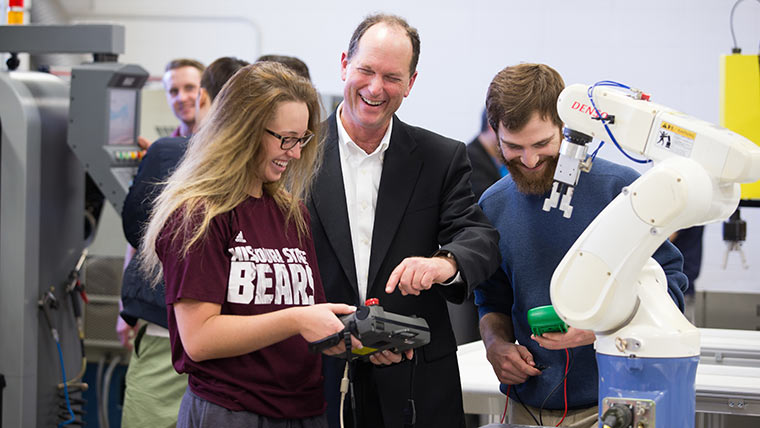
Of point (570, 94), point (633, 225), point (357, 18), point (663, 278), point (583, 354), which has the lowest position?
point (583, 354)

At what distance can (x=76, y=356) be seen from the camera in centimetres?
319

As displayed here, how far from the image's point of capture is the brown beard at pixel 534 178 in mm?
1822

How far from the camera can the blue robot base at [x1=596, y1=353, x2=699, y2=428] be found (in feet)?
4.28

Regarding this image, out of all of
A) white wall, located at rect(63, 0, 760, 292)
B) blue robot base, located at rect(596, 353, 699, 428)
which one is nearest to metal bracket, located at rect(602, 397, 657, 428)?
blue robot base, located at rect(596, 353, 699, 428)

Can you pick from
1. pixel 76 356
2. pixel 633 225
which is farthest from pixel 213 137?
pixel 76 356

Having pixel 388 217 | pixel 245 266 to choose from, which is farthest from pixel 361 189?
pixel 245 266

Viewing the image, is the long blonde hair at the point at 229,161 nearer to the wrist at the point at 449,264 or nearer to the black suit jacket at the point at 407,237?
the black suit jacket at the point at 407,237

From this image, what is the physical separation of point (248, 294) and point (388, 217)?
0.45 metres

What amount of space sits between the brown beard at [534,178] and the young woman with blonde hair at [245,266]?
504 millimetres

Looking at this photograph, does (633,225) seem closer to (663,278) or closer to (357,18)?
(663,278)

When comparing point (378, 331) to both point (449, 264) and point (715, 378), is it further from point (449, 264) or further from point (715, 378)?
point (715, 378)

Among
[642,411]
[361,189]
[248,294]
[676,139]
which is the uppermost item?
A: [676,139]

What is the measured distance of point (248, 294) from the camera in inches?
58.3

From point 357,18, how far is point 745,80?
3.06 meters
